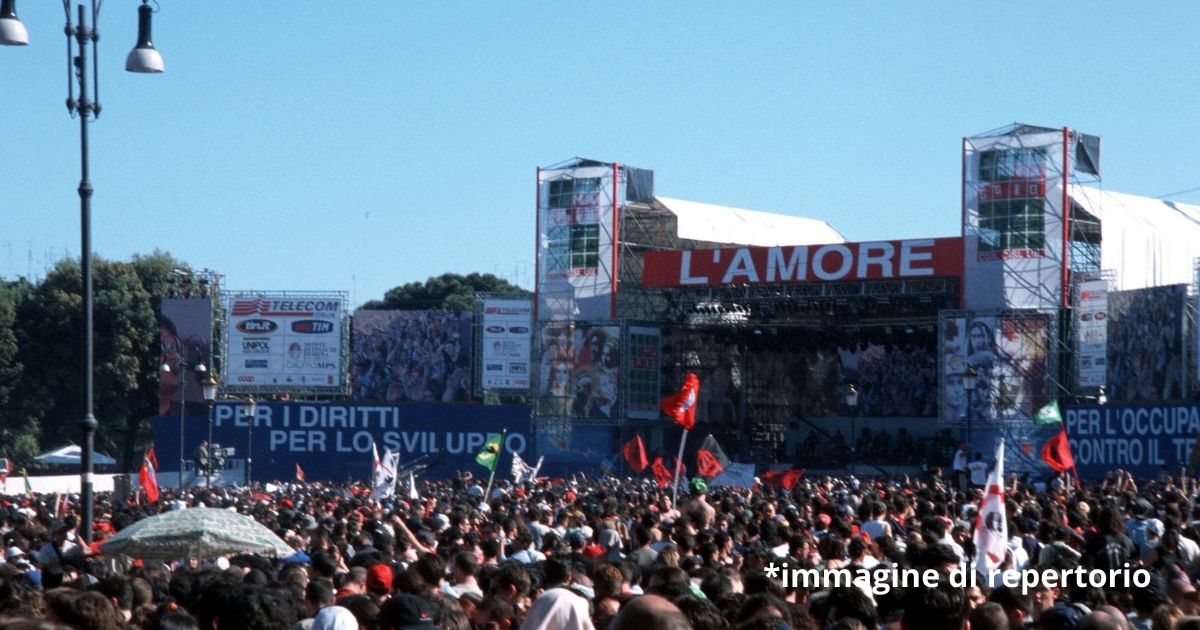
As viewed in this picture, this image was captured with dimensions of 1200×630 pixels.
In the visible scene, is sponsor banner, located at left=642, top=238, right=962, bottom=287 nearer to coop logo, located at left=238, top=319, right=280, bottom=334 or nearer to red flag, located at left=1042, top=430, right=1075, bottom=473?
coop logo, located at left=238, top=319, right=280, bottom=334

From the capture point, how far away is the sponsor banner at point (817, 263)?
45.4m

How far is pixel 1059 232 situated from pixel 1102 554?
1297 inches

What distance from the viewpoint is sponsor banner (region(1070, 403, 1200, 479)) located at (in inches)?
1596

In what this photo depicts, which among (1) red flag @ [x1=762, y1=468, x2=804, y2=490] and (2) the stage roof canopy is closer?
(1) red flag @ [x1=762, y1=468, x2=804, y2=490]

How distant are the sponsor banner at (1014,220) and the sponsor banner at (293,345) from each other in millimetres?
21141

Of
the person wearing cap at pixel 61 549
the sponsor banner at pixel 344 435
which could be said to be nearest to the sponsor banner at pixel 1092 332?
the sponsor banner at pixel 344 435

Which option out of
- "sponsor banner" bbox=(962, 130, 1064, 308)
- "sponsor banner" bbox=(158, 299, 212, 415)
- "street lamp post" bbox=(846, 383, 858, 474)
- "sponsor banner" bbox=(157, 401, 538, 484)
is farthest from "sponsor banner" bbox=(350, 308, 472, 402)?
"sponsor banner" bbox=(962, 130, 1064, 308)

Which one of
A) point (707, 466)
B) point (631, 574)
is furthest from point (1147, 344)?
point (631, 574)

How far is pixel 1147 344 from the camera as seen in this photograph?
42.9m

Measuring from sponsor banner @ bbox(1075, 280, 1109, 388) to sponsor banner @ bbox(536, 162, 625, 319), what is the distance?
14090mm

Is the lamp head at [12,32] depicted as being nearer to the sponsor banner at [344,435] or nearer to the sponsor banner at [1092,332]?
the sponsor banner at [1092,332]

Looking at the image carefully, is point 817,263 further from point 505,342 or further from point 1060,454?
point 1060,454

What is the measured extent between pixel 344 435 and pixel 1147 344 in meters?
25.4

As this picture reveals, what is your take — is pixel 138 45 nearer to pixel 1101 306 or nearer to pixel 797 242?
pixel 1101 306
